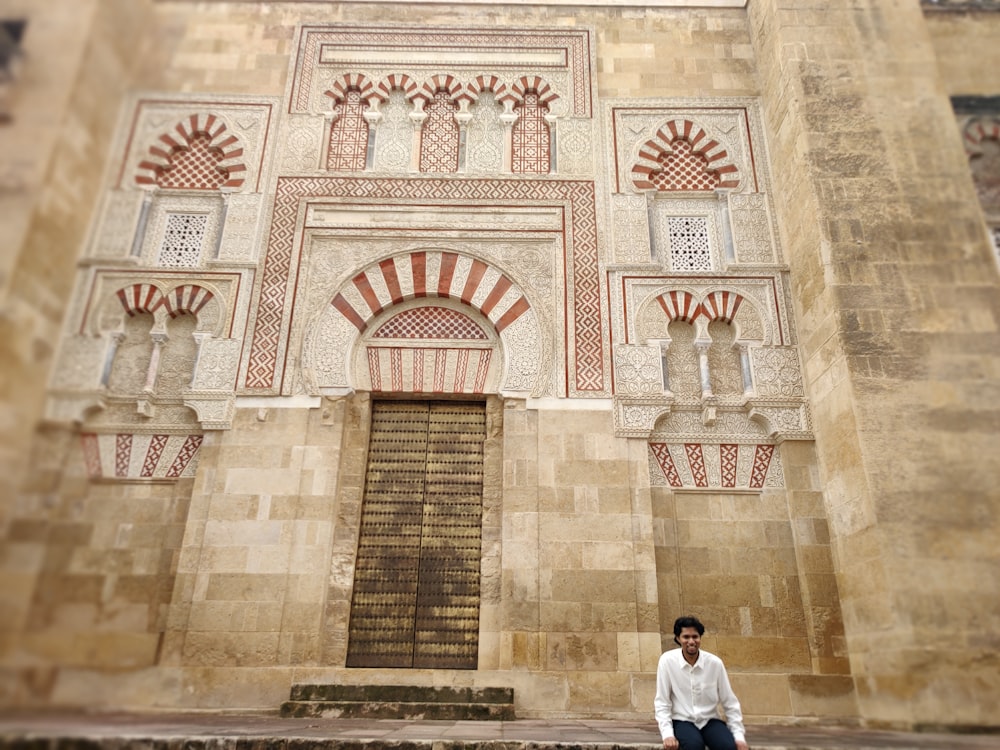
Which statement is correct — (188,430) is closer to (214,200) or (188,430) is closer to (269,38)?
(214,200)

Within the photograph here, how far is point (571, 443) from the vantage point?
479 centimetres

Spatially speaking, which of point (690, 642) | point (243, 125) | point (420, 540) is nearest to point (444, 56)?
point (243, 125)

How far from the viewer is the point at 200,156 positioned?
226 inches

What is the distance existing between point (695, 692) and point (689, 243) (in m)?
3.92

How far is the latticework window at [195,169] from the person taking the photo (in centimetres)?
561

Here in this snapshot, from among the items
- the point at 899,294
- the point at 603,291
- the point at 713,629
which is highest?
the point at 603,291

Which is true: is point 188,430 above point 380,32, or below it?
below

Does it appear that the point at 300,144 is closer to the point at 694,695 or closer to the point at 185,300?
the point at 185,300

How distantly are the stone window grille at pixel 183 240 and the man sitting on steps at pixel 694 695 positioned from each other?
457 cm

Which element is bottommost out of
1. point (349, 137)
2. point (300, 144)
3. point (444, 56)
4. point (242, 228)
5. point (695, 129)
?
point (242, 228)

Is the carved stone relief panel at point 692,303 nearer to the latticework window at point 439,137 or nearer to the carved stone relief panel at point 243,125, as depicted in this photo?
the latticework window at point 439,137

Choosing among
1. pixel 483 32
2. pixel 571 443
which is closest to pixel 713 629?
pixel 571 443

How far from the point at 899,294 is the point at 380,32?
4874mm

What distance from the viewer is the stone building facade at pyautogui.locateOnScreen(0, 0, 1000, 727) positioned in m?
4.17
